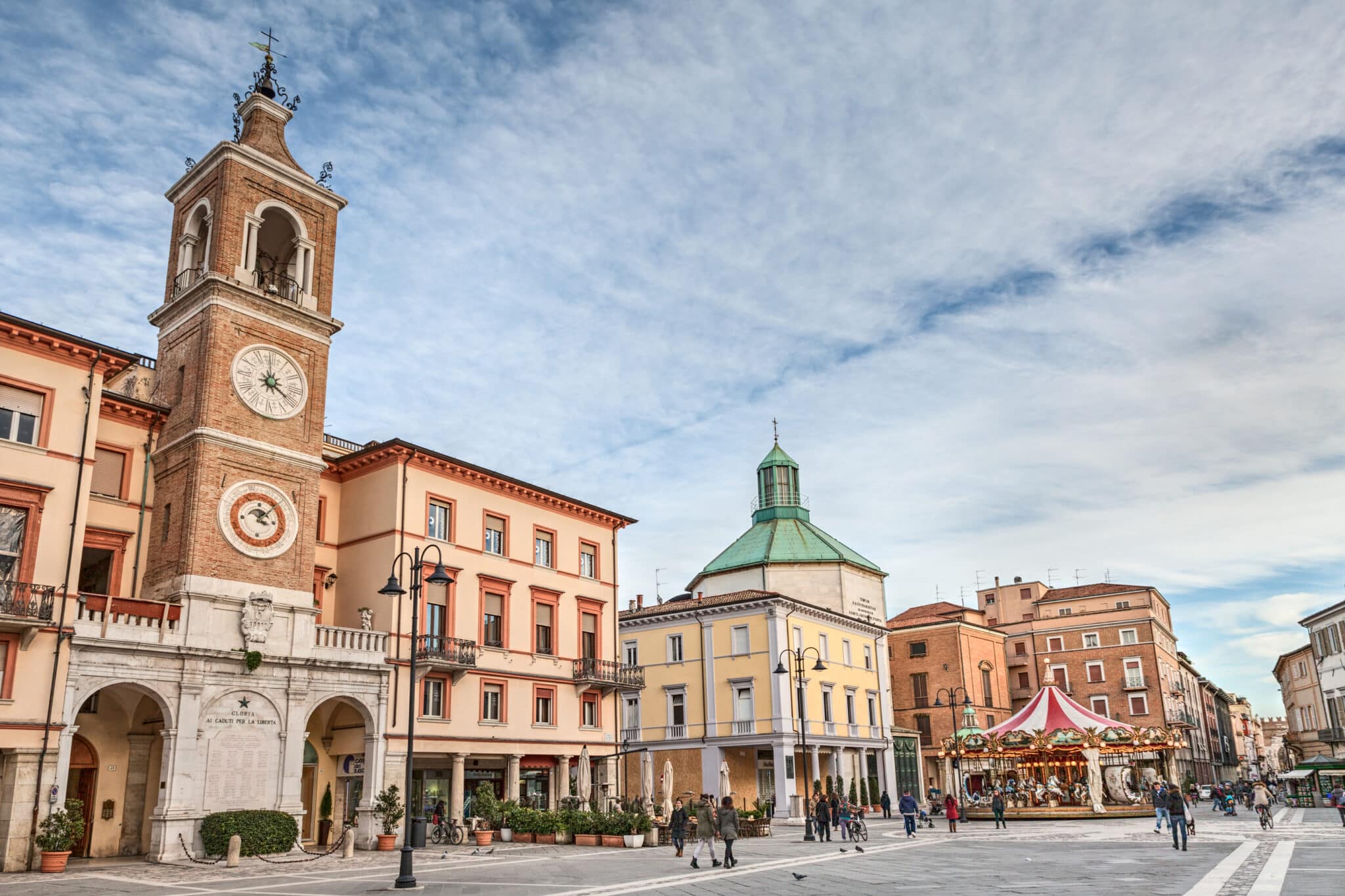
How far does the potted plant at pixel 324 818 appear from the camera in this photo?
31391mm

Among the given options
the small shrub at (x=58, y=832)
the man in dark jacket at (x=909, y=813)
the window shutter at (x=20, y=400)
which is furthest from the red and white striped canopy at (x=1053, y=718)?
the window shutter at (x=20, y=400)

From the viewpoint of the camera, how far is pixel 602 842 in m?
29.7

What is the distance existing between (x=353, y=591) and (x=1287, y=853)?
27531mm

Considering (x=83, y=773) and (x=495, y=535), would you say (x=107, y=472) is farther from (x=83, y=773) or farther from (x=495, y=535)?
(x=495, y=535)

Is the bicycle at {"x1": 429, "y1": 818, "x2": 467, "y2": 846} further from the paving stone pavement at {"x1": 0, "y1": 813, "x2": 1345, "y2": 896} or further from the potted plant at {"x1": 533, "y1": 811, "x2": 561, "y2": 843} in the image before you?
the potted plant at {"x1": 533, "y1": 811, "x2": 561, "y2": 843}

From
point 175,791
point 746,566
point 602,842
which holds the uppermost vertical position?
point 746,566

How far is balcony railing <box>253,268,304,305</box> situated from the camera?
100ft

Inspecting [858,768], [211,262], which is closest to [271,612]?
[211,262]

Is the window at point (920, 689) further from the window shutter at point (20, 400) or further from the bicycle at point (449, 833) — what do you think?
the window shutter at point (20, 400)

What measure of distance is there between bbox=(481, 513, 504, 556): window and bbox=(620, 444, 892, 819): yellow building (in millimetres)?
11761

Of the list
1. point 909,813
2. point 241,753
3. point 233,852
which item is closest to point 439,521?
point 241,753

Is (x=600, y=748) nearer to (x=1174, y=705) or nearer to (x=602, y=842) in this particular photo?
(x=602, y=842)

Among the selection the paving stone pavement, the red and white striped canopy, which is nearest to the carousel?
the red and white striped canopy

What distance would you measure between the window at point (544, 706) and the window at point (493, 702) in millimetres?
1695
